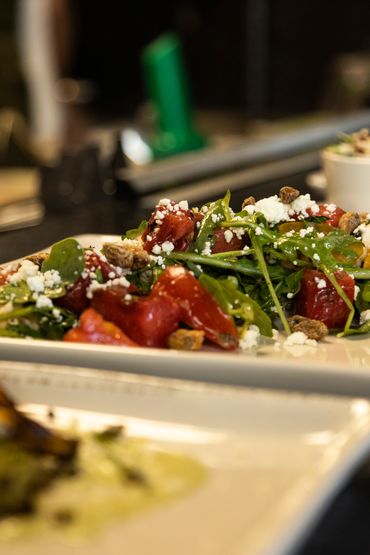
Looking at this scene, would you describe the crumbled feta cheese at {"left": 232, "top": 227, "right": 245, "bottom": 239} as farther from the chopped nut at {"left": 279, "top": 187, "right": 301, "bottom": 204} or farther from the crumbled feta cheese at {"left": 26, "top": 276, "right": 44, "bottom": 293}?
the crumbled feta cheese at {"left": 26, "top": 276, "right": 44, "bottom": 293}

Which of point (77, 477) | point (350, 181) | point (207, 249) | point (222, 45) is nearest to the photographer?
point (77, 477)

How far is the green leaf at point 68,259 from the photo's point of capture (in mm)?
1343

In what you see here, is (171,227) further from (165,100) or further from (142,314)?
(165,100)

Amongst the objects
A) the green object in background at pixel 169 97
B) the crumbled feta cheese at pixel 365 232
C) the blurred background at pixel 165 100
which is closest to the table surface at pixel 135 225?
the blurred background at pixel 165 100

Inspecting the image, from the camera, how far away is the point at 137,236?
60.5 inches

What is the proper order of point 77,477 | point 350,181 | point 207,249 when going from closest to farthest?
point 77,477 < point 207,249 < point 350,181

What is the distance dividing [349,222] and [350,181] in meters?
0.50

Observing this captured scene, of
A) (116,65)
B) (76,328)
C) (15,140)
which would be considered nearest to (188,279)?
A: (76,328)

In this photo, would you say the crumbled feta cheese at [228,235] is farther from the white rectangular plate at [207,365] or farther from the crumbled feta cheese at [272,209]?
the white rectangular plate at [207,365]

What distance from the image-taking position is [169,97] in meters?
4.25

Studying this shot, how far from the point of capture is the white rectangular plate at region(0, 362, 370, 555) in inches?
28.9

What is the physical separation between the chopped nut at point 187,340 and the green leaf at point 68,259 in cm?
19

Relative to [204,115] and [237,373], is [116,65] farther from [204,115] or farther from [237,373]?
[237,373]

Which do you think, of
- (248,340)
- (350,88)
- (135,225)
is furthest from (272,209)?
(350,88)
